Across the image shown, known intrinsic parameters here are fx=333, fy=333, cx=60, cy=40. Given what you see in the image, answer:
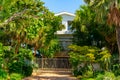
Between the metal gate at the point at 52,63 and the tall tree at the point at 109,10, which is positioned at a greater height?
the tall tree at the point at 109,10

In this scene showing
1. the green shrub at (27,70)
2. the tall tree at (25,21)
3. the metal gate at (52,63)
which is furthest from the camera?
the metal gate at (52,63)

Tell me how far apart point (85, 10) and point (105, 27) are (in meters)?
5.10

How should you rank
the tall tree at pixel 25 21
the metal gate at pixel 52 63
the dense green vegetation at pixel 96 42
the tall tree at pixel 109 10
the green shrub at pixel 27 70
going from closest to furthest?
the tall tree at pixel 109 10 < the dense green vegetation at pixel 96 42 < the tall tree at pixel 25 21 < the green shrub at pixel 27 70 < the metal gate at pixel 52 63

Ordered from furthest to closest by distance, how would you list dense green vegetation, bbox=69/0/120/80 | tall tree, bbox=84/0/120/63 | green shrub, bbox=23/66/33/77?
green shrub, bbox=23/66/33/77
dense green vegetation, bbox=69/0/120/80
tall tree, bbox=84/0/120/63

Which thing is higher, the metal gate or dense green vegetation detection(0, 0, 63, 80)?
dense green vegetation detection(0, 0, 63, 80)

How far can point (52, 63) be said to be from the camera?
4528 cm

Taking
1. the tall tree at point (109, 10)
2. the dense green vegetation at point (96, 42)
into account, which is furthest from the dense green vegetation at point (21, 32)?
the tall tree at point (109, 10)

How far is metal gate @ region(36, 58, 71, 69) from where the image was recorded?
148 ft

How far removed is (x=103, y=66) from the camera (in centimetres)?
3300

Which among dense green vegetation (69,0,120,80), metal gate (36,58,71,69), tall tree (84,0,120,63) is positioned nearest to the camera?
tall tree (84,0,120,63)

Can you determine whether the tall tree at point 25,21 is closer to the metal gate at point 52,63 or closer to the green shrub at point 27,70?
the green shrub at point 27,70

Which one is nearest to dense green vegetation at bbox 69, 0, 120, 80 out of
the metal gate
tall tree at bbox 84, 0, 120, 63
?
tall tree at bbox 84, 0, 120, 63

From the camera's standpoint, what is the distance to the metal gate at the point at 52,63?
45.1 m

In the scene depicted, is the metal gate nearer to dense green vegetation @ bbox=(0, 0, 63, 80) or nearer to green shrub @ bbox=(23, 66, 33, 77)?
dense green vegetation @ bbox=(0, 0, 63, 80)
